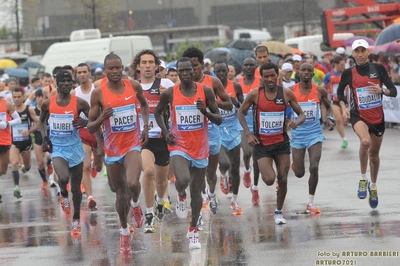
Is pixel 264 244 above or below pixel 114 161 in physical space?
below

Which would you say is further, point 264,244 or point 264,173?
point 264,173

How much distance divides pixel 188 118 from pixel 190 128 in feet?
Answer: 0.38

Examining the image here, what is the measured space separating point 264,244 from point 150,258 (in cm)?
133

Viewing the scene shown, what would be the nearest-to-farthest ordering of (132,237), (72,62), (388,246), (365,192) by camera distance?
(388,246) → (132,237) → (365,192) → (72,62)

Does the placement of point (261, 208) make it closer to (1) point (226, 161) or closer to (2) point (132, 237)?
(1) point (226, 161)

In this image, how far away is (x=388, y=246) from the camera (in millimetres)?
10320

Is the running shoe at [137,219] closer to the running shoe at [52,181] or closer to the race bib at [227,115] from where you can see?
the race bib at [227,115]

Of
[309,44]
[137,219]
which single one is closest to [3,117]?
[137,219]

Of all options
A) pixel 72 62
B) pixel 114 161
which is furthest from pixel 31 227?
pixel 72 62

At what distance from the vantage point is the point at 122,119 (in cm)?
1104

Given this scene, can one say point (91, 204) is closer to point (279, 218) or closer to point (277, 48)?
point (279, 218)

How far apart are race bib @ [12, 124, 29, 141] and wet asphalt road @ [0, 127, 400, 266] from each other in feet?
6.80

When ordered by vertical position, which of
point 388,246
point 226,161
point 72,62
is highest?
point 72,62

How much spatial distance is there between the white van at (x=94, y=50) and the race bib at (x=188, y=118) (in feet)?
93.6
